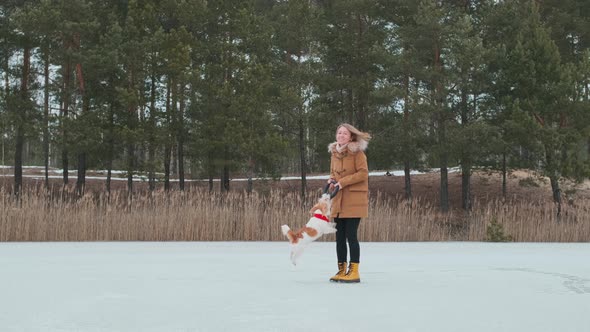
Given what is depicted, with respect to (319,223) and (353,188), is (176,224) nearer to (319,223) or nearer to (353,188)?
(319,223)

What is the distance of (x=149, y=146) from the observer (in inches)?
1000

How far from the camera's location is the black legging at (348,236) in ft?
21.7

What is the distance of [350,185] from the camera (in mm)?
6602
